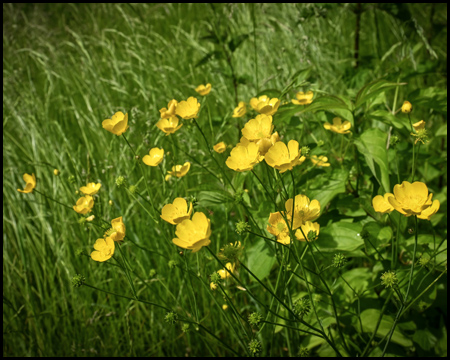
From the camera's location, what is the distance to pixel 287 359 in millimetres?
1154

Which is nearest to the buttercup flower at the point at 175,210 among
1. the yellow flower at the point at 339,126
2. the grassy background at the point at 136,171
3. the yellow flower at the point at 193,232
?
the yellow flower at the point at 193,232

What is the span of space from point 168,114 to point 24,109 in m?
1.46

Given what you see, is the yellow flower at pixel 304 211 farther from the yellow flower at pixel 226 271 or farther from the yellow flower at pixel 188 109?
the yellow flower at pixel 188 109

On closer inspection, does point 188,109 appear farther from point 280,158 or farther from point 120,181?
point 280,158

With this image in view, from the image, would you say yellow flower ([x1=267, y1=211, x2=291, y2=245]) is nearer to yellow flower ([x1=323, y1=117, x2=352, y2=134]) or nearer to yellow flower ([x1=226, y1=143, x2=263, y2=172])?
yellow flower ([x1=226, y1=143, x2=263, y2=172])

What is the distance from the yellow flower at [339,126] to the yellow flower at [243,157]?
15.9 inches

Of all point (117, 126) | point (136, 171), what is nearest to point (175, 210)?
point (117, 126)

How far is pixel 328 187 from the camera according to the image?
1046 millimetres

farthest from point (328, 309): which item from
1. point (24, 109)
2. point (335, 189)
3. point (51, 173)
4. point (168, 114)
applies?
point (24, 109)

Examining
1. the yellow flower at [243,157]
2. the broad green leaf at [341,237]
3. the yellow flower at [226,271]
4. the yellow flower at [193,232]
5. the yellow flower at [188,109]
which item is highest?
the yellow flower at [188,109]

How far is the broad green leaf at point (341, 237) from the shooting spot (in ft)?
3.21

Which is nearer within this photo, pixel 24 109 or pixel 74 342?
pixel 74 342

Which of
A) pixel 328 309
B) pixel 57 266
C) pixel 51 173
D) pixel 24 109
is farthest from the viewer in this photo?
pixel 24 109

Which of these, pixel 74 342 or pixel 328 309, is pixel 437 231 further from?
pixel 74 342
